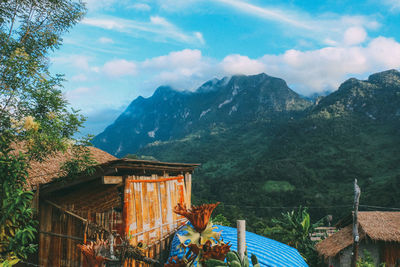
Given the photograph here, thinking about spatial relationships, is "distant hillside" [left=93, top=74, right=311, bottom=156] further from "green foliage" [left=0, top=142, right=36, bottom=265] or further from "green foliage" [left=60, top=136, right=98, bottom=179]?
"green foliage" [left=0, top=142, right=36, bottom=265]

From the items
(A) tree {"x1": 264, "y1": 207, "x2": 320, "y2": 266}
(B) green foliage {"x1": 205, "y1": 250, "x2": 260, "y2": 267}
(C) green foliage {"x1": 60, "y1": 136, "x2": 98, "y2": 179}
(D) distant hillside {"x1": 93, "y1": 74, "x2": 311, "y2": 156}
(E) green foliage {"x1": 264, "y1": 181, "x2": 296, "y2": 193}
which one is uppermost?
(D) distant hillside {"x1": 93, "y1": 74, "x2": 311, "y2": 156}

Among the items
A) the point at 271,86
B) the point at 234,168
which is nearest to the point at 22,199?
the point at 234,168

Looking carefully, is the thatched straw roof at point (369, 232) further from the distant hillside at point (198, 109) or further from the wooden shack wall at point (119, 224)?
the distant hillside at point (198, 109)

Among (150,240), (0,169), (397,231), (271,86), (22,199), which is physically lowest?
(397,231)

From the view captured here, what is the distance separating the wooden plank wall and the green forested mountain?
18.7 metres

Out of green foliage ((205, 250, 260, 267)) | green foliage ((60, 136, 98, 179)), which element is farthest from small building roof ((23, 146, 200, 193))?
green foliage ((205, 250, 260, 267))

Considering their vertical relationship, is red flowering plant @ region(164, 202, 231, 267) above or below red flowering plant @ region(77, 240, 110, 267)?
above

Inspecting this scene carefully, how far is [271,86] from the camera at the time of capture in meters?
110

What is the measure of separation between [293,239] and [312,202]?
26.2 metres

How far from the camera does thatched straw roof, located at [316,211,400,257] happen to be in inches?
531

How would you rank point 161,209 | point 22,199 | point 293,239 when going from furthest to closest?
point 293,239, point 161,209, point 22,199

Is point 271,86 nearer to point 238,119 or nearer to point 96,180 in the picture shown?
point 238,119

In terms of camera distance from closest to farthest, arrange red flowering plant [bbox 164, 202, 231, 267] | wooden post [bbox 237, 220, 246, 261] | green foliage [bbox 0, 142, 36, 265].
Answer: red flowering plant [bbox 164, 202, 231, 267] → wooden post [bbox 237, 220, 246, 261] → green foliage [bbox 0, 142, 36, 265]

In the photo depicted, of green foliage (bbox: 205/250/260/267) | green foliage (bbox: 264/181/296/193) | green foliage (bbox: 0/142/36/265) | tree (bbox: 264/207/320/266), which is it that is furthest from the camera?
green foliage (bbox: 264/181/296/193)
